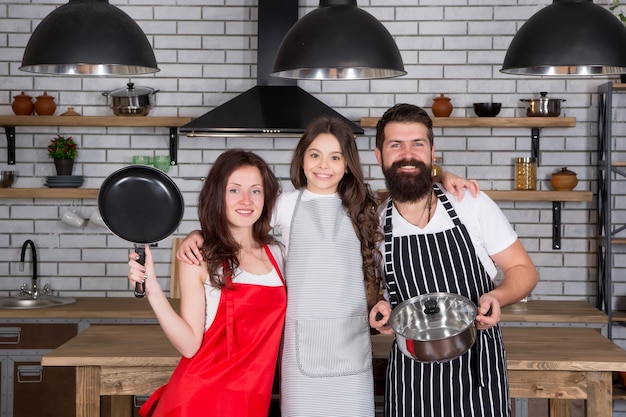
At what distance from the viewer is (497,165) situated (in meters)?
5.71

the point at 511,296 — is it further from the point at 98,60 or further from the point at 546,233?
the point at 546,233

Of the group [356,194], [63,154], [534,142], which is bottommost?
[356,194]

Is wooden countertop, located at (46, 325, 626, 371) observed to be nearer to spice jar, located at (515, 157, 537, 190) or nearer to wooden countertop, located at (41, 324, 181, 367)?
wooden countertop, located at (41, 324, 181, 367)

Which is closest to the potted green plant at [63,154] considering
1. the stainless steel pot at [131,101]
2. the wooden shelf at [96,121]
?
the wooden shelf at [96,121]

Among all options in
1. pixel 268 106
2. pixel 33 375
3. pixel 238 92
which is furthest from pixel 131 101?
pixel 33 375

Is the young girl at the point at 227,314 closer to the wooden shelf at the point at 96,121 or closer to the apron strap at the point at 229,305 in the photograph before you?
the apron strap at the point at 229,305

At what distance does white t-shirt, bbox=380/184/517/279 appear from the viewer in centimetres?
293

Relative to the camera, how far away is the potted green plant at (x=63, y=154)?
18.4 feet

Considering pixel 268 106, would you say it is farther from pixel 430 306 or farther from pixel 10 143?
pixel 430 306

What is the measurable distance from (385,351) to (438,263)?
796 mm

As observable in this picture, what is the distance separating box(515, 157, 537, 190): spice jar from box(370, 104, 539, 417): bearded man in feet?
8.60

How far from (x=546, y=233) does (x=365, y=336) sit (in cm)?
317

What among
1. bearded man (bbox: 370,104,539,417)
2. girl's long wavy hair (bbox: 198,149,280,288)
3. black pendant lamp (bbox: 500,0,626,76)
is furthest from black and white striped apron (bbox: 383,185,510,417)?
black pendant lamp (bbox: 500,0,626,76)

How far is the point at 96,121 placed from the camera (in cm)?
548
